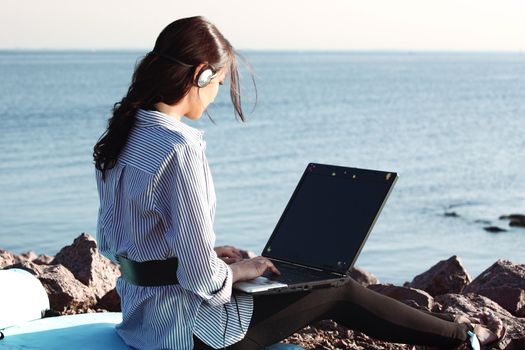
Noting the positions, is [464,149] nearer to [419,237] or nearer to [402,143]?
[402,143]

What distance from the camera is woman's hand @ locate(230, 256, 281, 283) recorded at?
13.1ft

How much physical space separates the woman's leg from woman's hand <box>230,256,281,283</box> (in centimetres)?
10

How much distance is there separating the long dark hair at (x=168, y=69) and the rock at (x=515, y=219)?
14.1 m

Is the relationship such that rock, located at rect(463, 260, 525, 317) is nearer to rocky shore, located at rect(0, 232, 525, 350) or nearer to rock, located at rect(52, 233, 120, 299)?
rocky shore, located at rect(0, 232, 525, 350)

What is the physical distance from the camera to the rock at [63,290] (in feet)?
20.3

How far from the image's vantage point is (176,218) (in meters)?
3.75

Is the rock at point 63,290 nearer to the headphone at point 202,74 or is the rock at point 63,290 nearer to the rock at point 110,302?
the rock at point 110,302

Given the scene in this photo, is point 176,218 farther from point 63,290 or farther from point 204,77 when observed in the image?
point 63,290

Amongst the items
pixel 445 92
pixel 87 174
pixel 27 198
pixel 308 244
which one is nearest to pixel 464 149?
pixel 87 174

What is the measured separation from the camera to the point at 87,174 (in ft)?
67.3

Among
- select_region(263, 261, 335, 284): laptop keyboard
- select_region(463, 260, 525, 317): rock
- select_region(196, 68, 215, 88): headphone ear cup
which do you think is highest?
select_region(196, 68, 215, 88): headphone ear cup

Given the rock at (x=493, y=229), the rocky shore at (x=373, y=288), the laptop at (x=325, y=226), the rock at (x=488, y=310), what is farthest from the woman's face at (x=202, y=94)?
the rock at (x=493, y=229)

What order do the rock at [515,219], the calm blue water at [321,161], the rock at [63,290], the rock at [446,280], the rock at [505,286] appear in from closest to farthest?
the rock at [63,290] < the rock at [505,286] < the rock at [446,280] < the calm blue water at [321,161] < the rock at [515,219]

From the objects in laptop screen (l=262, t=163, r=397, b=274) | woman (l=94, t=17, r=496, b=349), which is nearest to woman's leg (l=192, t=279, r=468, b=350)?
woman (l=94, t=17, r=496, b=349)
